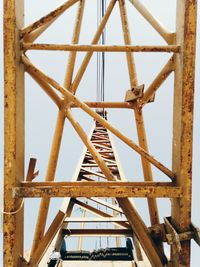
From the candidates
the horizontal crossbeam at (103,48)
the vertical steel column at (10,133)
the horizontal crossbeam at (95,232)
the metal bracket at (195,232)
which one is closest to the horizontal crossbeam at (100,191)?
the vertical steel column at (10,133)

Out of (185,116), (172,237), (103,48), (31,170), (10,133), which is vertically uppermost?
(103,48)

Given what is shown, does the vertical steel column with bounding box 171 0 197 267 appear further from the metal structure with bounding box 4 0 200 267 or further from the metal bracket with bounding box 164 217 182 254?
the metal bracket with bounding box 164 217 182 254

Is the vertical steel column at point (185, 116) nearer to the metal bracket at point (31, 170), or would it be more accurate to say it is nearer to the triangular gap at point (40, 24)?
the triangular gap at point (40, 24)

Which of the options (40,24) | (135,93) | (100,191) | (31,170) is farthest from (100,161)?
(40,24)

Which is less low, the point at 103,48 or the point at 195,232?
the point at 103,48

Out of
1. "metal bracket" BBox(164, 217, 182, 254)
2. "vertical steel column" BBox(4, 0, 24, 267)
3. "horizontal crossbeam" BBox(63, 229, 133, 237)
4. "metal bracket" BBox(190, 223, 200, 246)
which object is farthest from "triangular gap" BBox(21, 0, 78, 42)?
"horizontal crossbeam" BBox(63, 229, 133, 237)

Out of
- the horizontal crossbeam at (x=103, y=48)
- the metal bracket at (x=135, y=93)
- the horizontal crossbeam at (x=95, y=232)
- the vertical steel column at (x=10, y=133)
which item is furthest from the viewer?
the horizontal crossbeam at (x=95, y=232)

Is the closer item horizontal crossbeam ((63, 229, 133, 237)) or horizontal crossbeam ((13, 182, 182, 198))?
horizontal crossbeam ((13, 182, 182, 198))

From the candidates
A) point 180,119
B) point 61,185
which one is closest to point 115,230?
point 61,185

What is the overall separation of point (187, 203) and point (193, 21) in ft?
6.96

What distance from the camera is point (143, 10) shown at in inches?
195

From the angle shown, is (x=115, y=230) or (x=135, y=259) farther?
(x=115, y=230)

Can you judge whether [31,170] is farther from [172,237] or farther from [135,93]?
[172,237]

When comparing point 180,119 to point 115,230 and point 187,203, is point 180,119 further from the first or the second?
point 115,230
